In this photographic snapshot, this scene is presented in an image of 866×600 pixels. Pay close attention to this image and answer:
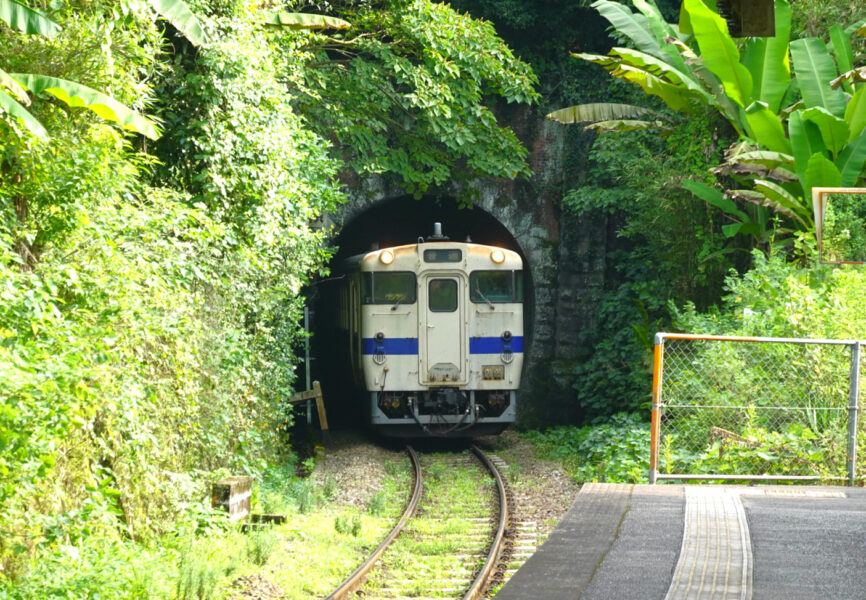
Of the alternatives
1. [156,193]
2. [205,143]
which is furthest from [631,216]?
[156,193]

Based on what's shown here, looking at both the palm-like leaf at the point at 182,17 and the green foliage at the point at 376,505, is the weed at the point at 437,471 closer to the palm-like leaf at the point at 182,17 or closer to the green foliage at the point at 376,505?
the green foliage at the point at 376,505

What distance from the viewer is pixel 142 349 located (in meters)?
6.89

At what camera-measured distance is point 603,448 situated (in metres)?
13.0

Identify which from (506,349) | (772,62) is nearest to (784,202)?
(772,62)

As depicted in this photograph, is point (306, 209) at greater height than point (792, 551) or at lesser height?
greater

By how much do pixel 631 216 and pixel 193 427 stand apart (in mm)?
10663

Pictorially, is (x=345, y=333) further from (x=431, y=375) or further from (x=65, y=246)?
(x=65, y=246)

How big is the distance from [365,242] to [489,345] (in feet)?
25.5

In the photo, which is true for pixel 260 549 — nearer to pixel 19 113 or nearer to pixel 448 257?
pixel 19 113

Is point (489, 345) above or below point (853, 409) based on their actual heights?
above

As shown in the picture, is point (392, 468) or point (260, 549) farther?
point (392, 468)

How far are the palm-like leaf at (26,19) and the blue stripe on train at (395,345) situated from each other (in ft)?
28.3

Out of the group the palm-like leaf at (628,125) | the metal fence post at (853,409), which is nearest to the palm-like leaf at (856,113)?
the palm-like leaf at (628,125)

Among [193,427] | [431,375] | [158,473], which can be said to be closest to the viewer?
[158,473]
